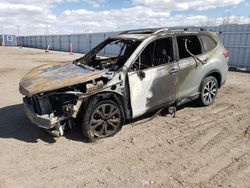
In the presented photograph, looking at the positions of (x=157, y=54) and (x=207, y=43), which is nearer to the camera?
(x=157, y=54)

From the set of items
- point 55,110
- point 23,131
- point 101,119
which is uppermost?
point 55,110

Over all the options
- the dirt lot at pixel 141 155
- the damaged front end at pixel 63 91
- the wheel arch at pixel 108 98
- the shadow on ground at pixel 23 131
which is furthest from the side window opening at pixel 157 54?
Result: the shadow on ground at pixel 23 131

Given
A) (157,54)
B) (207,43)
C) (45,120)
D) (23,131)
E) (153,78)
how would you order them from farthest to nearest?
(207,43)
(157,54)
(23,131)
(153,78)
(45,120)

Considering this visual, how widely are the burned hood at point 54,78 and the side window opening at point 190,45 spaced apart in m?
1.99

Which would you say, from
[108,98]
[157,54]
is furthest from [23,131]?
[157,54]

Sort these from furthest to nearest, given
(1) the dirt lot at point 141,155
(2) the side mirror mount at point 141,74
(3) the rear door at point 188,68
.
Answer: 1. (3) the rear door at point 188,68
2. (2) the side mirror mount at point 141,74
3. (1) the dirt lot at point 141,155

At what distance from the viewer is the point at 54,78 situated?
4867 millimetres

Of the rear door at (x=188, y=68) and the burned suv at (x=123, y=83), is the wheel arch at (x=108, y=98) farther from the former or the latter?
the rear door at (x=188, y=68)

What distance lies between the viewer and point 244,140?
16.1ft

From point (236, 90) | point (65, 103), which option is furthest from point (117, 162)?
point (236, 90)

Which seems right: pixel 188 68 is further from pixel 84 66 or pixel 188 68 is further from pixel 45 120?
pixel 45 120

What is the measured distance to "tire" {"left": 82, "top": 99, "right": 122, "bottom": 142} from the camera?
4.78 metres

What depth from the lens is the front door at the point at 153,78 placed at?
16.9 ft

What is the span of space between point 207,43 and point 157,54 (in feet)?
5.36
